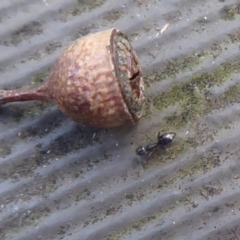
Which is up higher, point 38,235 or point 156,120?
point 156,120

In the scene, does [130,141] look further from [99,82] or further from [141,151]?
[99,82]

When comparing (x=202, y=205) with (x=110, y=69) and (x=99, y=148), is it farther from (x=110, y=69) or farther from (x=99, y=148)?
(x=110, y=69)

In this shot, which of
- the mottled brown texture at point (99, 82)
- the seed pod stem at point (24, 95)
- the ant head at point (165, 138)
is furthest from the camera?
the ant head at point (165, 138)

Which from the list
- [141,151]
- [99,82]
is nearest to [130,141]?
[141,151]

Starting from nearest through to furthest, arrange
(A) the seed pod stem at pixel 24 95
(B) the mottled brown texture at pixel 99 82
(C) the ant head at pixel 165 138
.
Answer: (B) the mottled brown texture at pixel 99 82
(A) the seed pod stem at pixel 24 95
(C) the ant head at pixel 165 138

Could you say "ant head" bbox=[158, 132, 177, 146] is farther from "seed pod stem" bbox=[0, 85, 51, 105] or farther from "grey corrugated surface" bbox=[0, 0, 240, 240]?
"seed pod stem" bbox=[0, 85, 51, 105]

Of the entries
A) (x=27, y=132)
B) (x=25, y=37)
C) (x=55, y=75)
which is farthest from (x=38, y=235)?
(x=25, y=37)

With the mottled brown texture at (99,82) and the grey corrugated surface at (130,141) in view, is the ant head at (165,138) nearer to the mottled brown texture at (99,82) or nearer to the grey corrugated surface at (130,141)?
the grey corrugated surface at (130,141)

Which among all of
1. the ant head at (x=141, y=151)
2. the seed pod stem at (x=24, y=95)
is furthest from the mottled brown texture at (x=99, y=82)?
the ant head at (x=141, y=151)
